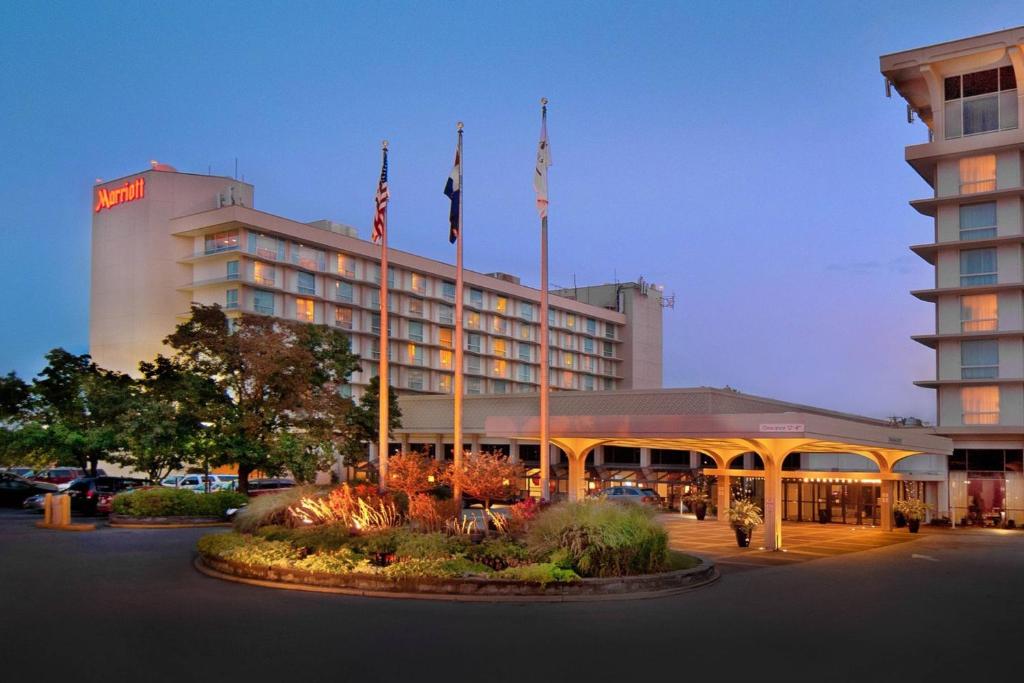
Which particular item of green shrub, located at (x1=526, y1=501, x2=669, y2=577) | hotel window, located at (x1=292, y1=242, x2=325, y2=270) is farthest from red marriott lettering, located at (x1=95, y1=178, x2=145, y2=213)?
green shrub, located at (x1=526, y1=501, x2=669, y2=577)

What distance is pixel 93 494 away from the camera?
134ft

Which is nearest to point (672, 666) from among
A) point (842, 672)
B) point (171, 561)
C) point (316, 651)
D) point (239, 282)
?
point (842, 672)

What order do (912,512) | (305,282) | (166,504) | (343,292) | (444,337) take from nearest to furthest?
(166,504), (912,512), (305,282), (343,292), (444,337)

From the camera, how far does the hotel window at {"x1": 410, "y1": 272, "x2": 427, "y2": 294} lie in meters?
87.9

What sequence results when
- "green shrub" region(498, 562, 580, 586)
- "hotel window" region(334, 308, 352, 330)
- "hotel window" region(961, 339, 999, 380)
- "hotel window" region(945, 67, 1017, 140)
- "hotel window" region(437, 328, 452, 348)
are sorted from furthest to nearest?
"hotel window" region(437, 328, 452, 348)
"hotel window" region(334, 308, 352, 330)
"hotel window" region(945, 67, 1017, 140)
"hotel window" region(961, 339, 999, 380)
"green shrub" region(498, 562, 580, 586)

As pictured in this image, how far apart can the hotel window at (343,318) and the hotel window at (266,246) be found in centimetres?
735

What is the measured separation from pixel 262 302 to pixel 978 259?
159 feet

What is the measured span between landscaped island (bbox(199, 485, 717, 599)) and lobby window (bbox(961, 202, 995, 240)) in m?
38.4

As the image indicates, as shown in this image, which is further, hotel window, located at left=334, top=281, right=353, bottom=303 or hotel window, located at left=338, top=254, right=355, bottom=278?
hotel window, located at left=338, top=254, right=355, bottom=278

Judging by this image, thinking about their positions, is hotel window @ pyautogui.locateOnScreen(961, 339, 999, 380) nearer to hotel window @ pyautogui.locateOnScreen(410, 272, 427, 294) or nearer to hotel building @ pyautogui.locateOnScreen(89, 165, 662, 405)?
hotel building @ pyautogui.locateOnScreen(89, 165, 662, 405)

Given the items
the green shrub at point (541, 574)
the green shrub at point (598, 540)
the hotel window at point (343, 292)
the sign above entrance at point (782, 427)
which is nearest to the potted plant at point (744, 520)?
the sign above entrance at point (782, 427)

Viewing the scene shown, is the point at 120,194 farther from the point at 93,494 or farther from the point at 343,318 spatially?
the point at 93,494

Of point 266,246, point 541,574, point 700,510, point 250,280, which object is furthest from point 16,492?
point 541,574

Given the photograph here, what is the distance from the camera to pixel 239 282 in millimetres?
70938
